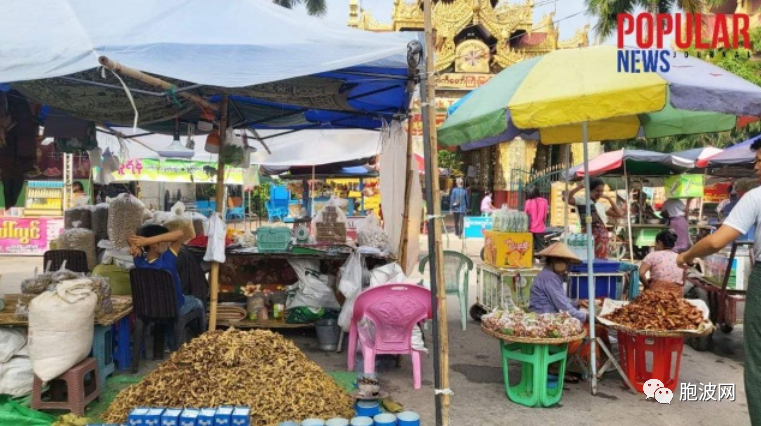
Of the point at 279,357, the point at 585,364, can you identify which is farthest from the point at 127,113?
the point at 585,364

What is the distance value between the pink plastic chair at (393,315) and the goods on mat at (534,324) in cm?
59

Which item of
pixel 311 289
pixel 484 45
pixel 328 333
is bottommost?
pixel 328 333

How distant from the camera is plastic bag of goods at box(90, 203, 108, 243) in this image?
779cm

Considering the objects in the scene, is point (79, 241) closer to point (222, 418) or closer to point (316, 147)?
point (316, 147)

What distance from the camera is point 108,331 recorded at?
500 centimetres

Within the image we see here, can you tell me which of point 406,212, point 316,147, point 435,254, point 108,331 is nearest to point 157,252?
point 108,331

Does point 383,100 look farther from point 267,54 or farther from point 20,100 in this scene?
point 20,100

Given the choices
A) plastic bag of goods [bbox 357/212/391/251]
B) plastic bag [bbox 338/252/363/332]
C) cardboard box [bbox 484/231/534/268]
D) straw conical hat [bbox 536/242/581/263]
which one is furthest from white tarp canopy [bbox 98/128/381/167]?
straw conical hat [bbox 536/242/581/263]

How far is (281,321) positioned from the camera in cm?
677

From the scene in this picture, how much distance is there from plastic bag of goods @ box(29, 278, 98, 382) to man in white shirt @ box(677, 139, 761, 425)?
4134mm

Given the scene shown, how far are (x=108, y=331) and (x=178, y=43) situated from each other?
2.49m

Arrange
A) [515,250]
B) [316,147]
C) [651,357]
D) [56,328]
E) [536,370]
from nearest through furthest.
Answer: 1. [56,328]
2. [536,370]
3. [651,357]
4. [515,250]
5. [316,147]

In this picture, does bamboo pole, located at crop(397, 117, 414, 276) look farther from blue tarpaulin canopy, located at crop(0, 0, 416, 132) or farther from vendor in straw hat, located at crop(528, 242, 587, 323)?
vendor in straw hat, located at crop(528, 242, 587, 323)

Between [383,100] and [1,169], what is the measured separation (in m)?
4.01
